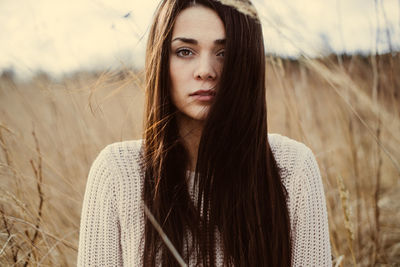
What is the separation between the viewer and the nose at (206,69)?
40.6 inches

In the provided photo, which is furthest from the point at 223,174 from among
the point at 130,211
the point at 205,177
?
the point at 130,211

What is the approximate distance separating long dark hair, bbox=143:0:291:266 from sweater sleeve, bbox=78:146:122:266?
11 centimetres

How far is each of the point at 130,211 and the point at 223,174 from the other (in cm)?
33

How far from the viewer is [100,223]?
1127 mm

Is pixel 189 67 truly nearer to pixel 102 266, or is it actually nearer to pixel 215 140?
pixel 215 140

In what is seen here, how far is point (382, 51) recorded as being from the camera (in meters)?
1.10

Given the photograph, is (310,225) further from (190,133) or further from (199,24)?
(199,24)

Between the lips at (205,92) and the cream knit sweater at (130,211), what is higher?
the lips at (205,92)

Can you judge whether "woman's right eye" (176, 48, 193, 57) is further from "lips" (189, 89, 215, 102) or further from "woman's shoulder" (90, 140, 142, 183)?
"woman's shoulder" (90, 140, 142, 183)

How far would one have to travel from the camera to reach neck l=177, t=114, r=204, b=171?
1226mm

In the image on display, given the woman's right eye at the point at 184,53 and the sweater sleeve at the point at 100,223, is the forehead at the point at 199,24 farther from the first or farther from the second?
the sweater sleeve at the point at 100,223

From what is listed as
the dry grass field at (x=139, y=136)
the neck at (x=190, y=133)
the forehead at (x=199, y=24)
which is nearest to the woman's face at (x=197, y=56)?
→ the forehead at (x=199, y=24)

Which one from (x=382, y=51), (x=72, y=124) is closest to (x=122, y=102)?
(x=72, y=124)

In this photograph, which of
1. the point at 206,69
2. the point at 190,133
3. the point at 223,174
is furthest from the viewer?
the point at 190,133
